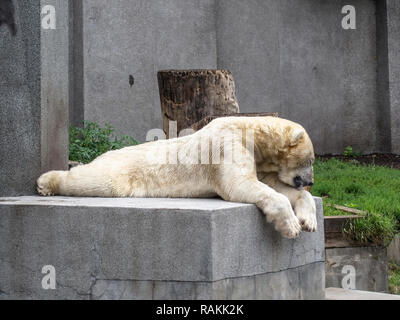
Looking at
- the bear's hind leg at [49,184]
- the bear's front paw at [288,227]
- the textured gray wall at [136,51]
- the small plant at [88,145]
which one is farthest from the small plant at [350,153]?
the bear's front paw at [288,227]

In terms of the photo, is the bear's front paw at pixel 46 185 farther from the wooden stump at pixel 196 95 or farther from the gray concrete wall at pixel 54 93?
the wooden stump at pixel 196 95

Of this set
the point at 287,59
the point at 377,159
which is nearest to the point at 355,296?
the point at 377,159

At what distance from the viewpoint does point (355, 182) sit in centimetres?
791

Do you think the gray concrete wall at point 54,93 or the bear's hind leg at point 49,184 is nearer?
the bear's hind leg at point 49,184

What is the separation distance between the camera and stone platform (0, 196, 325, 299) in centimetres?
325

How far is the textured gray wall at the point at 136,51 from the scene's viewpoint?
913cm

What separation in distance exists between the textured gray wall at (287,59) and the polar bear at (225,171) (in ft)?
17.9

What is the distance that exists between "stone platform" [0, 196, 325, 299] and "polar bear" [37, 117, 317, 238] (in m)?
0.14

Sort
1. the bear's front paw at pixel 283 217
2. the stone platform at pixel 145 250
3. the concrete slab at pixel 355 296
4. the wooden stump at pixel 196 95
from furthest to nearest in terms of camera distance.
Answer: the wooden stump at pixel 196 95
the concrete slab at pixel 355 296
the bear's front paw at pixel 283 217
the stone platform at pixel 145 250

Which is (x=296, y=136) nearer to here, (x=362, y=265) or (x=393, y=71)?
(x=362, y=265)

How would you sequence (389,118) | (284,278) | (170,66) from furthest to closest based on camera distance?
1. (389,118)
2. (170,66)
3. (284,278)

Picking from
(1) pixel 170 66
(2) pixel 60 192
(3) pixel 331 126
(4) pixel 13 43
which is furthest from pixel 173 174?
(3) pixel 331 126

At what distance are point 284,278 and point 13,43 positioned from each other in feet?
7.59

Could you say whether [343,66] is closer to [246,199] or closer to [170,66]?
[170,66]
